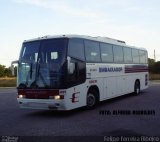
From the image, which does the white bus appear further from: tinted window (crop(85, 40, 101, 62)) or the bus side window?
the bus side window

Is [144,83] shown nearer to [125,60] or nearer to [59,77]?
[125,60]

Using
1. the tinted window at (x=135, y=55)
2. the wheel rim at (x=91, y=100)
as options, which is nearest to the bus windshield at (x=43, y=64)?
the wheel rim at (x=91, y=100)

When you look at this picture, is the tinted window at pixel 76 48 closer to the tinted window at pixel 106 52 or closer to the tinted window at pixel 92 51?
the tinted window at pixel 92 51

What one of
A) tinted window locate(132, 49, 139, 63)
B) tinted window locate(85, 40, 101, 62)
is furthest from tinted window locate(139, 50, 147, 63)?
tinted window locate(85, 40, 101, 62)

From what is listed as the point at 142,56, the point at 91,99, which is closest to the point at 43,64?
the point at 91,99

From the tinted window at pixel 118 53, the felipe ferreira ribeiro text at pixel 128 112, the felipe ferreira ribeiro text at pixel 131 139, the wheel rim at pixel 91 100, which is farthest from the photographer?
the tinted window at pixel 118 53

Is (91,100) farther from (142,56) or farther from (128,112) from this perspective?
(142,56)

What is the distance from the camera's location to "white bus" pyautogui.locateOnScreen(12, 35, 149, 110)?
12805mm

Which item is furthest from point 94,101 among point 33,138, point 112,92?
point 33,138

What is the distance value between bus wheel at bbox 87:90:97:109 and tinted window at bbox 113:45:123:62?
3389mm

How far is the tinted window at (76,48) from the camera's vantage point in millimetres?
13327

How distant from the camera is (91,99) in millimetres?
14891

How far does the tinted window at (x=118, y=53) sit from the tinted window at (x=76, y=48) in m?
3.98

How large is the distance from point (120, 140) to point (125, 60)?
447 inches
